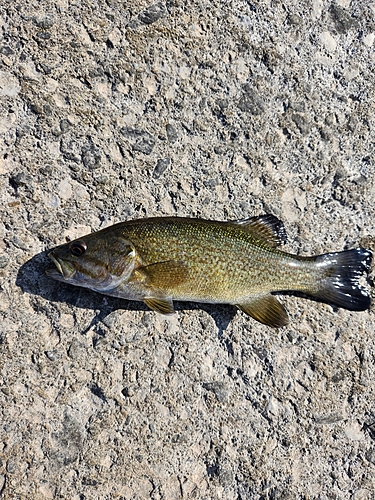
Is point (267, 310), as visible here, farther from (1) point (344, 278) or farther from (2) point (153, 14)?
(2) point (153, 14)

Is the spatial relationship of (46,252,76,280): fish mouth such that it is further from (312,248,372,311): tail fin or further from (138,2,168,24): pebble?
(138,2,168,24): pebble

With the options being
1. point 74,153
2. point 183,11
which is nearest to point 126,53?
point 183,11

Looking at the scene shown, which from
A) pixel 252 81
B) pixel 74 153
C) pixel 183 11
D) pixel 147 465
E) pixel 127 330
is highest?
pixel 183 11

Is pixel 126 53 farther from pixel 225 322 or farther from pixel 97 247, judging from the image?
pixel 225 322

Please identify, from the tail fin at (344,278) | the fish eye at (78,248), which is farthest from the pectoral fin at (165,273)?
the tail fin at (344,278)

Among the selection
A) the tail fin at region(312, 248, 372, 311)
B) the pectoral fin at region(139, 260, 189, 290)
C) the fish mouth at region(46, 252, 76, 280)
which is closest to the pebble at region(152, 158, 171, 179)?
the pectoral fin at region(139, 260, 189, 290)

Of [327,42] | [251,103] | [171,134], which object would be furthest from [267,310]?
[327,42]

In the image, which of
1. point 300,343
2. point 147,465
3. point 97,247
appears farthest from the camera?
point 300,343
